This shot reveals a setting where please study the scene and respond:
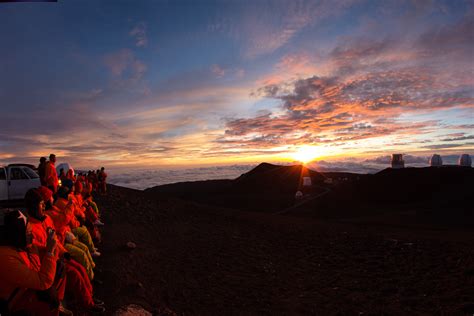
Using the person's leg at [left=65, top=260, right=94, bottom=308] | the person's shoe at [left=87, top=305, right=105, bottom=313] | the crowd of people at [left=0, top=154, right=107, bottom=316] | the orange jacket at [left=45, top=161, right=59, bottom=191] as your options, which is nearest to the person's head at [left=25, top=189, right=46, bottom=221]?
the crowd of people at [left=0, top=154, right=107, bottom=316]

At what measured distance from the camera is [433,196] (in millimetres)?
31500

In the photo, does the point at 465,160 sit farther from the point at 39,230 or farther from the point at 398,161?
the point at 39,230

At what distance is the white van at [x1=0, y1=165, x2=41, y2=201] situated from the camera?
40.6 ft

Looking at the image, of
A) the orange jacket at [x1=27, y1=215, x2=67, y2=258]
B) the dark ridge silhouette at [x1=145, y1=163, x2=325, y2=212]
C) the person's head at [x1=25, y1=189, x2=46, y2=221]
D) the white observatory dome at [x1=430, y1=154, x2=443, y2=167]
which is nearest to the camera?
the orange jacket at [x1=27, y1=215, x2=67, y2=258]

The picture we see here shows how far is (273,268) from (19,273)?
8619 mm

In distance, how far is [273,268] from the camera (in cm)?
1095

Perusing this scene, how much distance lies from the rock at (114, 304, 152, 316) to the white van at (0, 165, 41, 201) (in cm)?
938

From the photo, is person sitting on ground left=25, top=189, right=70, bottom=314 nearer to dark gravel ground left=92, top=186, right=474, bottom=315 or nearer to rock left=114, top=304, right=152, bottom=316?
rock left=114, top=304, right=152, bottom=316

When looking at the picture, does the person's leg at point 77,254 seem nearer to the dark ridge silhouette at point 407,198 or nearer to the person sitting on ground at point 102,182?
the person sitting on ground at point 102,182

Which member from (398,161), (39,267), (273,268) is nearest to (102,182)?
(273,268)

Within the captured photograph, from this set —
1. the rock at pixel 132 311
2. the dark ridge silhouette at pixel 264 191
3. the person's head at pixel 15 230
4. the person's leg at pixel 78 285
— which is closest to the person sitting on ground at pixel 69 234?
the person's leg at pixel 78 285

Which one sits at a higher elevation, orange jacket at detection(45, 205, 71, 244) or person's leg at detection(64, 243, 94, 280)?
orange jacket at detection(45, 205, 71, 244)

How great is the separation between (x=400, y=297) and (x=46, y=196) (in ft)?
28.8

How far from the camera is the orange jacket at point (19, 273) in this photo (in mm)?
3607
